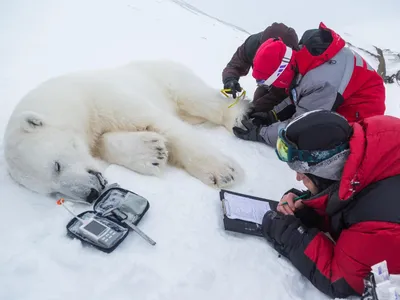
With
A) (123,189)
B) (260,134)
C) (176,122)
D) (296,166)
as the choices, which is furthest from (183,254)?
(260,134)

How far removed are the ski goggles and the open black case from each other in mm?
1027

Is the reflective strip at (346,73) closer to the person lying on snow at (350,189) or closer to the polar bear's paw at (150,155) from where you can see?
the person lying on snow at (350,189)

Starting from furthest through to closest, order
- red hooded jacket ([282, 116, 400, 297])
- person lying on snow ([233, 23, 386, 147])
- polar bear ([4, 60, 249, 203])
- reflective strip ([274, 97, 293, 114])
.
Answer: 1. reflective strip ([274, 97, 293, 114])
2. person lying on snow ([233, 23, 386, 147])
3. polar bear ([4, 60, 249, 203])
4. red hooded jacket ([282, 116, 400, 297])

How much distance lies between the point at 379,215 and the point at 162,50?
6752mm

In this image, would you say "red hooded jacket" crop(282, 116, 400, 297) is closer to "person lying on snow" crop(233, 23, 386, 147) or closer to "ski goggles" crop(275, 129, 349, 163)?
"ski goggles" crop(275, 129, 349, 163)

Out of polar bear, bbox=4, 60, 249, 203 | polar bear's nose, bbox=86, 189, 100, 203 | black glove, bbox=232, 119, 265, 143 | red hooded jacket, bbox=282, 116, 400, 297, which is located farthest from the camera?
black glove, bbox=232, 119, 265, 143

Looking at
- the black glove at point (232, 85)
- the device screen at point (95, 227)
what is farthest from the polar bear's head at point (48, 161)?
the black glove at point (232, 85)

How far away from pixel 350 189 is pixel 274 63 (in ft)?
5.15

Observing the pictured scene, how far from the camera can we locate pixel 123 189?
2.58 m

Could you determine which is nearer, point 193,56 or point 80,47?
point 80,47

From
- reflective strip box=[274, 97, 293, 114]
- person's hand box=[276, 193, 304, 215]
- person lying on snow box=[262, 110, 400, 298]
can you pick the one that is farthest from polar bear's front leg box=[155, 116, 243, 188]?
reflective strip box=[274, 97, 293, 114]

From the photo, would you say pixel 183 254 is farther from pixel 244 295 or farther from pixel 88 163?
pixel 88 163

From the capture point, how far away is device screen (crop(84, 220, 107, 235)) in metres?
2.18

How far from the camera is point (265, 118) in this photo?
13.9 feet
